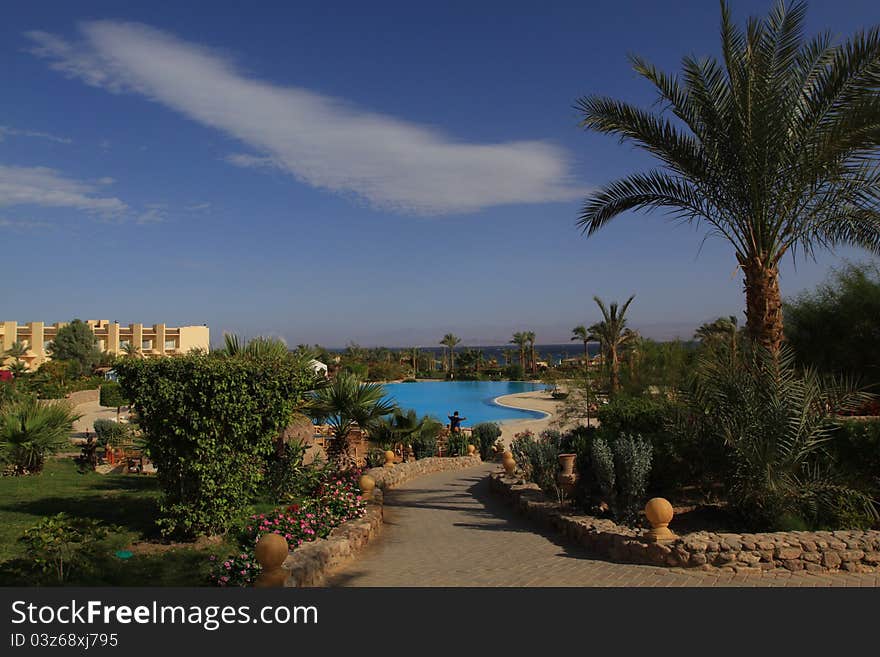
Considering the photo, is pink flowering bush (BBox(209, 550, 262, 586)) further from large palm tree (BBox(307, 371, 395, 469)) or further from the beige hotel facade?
the beige hotel facade

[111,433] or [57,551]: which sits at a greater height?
[57,551]

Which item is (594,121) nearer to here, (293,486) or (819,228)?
(819,228)

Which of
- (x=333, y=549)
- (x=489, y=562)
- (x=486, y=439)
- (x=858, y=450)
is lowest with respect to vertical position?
(x=486, y=439)

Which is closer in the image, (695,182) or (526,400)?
(695,182)

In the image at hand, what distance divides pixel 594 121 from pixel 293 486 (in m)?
7.52

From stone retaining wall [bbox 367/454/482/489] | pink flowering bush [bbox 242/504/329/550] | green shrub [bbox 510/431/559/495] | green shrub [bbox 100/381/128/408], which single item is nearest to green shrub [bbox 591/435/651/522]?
green shrub [bbox 510/431/559/495]

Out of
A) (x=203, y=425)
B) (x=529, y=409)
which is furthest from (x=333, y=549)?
(x=529, y=409)

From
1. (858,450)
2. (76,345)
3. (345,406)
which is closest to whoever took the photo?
(858,450)

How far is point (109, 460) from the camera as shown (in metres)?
15.3

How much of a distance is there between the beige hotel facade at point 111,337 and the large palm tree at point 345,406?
131ft

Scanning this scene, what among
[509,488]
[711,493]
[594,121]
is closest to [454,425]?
[509,488]

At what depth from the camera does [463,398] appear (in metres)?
44.5

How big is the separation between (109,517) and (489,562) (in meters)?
4.76

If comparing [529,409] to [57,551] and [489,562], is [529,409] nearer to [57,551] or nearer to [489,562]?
[489,562]
